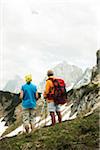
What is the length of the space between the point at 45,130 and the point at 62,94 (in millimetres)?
2144

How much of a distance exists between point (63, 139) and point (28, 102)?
4.17 meters

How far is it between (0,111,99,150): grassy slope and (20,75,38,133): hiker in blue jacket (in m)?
1.49

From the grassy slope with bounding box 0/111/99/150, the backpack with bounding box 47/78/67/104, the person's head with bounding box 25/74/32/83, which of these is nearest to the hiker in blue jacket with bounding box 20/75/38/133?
A: the person's head with bounding box 25/74/32/83

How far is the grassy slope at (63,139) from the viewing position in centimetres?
1386

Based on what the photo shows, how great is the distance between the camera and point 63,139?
48.0 ft

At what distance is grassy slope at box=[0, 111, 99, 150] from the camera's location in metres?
13.9

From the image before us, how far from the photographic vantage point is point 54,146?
14.0 m

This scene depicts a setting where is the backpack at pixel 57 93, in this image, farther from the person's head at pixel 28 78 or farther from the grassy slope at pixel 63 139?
the grassy slope at pixel 63 139

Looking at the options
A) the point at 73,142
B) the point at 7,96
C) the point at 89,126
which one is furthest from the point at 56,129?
the point at 7,96

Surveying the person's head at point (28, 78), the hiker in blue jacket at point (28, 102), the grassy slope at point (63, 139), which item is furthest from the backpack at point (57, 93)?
the grassy slope at point (63, 139)

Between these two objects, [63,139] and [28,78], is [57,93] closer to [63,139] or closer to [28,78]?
[28,78]

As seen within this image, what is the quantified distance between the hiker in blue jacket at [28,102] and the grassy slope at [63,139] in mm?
1495

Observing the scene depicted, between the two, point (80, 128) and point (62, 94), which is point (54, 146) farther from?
point (62, 94)

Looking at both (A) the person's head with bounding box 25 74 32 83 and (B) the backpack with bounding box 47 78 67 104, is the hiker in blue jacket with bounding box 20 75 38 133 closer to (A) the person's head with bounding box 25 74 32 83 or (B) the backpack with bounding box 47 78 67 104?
(A) the person's head with bounding box 25 74 32 83
